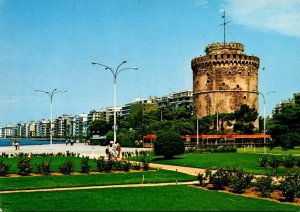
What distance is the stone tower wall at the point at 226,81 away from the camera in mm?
79312

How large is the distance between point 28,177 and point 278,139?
68.9ft

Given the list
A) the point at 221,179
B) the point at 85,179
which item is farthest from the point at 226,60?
the point at 221,179

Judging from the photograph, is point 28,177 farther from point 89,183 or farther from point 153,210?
point 153,210

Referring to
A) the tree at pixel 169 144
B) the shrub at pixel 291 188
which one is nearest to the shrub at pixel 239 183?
the shrub at pixel 291 188

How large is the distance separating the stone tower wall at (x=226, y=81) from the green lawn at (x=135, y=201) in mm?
65324

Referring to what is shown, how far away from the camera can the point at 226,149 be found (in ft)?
147

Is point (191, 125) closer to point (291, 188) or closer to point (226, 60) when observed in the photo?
point (226, 60)

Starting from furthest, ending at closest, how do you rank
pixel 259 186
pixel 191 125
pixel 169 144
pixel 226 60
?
1. pixel 226 60
2. pixel 191 125
3. pixel 169 144
4. pixel 259 186

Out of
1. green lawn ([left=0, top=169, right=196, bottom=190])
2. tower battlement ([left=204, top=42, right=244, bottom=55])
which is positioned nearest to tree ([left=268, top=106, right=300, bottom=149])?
green lawn ([left=0, top=169, right=196, bottom=190])

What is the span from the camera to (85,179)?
61.5 ft

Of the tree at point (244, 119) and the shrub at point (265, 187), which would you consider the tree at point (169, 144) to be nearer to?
the shrub at point (265, 187)

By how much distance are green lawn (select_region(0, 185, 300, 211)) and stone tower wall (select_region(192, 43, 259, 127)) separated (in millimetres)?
65324

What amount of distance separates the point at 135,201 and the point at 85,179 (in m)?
6.38

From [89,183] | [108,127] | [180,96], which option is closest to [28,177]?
[89,183]
